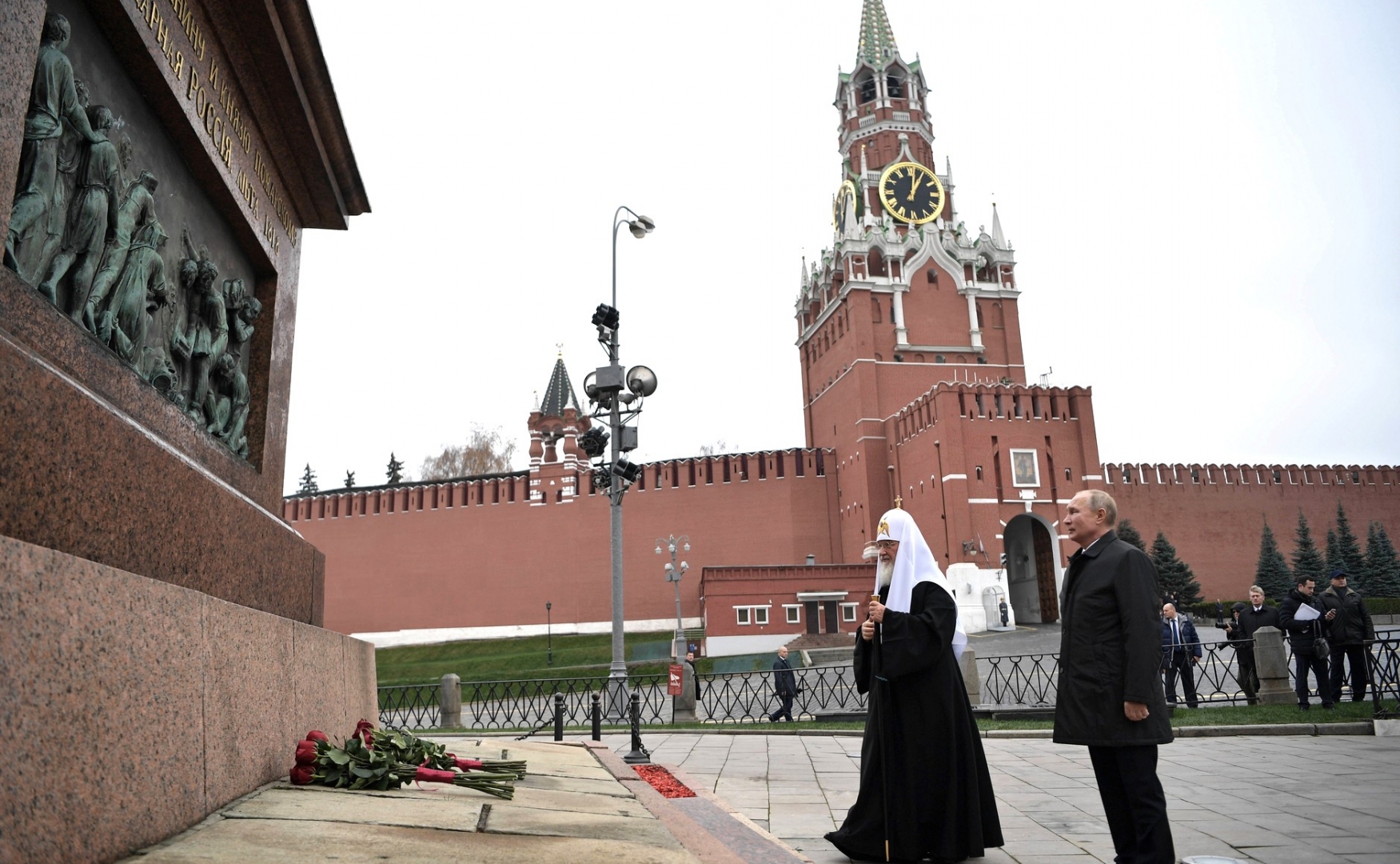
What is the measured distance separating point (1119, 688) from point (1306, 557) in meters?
35.6

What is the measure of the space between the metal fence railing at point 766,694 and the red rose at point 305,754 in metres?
6.60

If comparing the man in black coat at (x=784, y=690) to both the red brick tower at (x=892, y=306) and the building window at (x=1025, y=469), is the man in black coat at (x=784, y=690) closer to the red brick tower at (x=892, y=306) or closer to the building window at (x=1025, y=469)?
the red brick tower at (x=892, y=306)

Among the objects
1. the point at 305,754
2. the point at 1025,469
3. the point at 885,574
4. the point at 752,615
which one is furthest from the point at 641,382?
the point at 1025,469

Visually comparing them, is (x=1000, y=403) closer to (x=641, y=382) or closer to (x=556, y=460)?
(x=556, y=460)

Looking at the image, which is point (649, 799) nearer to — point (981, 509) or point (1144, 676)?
point (1144, 676)

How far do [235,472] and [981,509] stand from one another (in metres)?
26.6

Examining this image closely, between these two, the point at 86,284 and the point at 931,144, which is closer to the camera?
the point at 86,284

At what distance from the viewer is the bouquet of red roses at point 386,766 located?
123 inches

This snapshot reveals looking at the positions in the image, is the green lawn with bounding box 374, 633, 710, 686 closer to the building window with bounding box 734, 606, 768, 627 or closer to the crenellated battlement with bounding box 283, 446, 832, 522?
the building window with bounding box 734, 606, 768, 627

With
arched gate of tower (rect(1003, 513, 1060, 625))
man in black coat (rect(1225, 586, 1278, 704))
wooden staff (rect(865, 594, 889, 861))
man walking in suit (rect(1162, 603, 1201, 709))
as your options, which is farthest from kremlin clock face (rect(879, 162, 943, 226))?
wooden staff (rect(865, 594, 889, 861))

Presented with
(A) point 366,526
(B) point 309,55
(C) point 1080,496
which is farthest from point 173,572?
(A) point 366,526

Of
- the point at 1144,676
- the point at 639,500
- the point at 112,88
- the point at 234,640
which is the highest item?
the point at 639,500

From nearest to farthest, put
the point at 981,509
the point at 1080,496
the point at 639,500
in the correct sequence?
the point at 1080,496
the point at 981,509
the point at 639,500

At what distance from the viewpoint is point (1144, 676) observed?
314 centimetres
